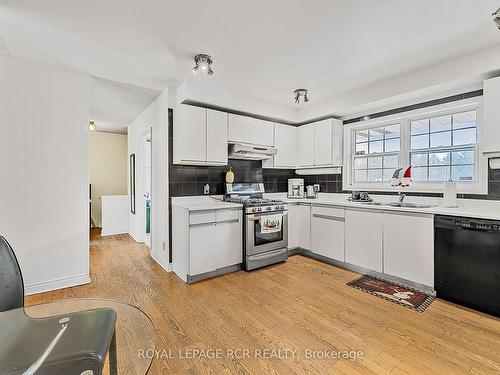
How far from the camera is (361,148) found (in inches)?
159

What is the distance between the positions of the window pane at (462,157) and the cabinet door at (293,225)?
2.14 m

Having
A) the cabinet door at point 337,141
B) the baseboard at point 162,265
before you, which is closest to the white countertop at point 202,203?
the baseboard at point 162,265

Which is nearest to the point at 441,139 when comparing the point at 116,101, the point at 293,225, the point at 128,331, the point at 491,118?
the point at 491,118

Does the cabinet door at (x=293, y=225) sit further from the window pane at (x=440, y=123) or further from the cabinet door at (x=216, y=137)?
the window pane at (x=440, y=123)

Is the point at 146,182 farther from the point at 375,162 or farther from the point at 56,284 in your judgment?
the point at 375,162

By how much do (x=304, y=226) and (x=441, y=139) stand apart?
7.19 ft

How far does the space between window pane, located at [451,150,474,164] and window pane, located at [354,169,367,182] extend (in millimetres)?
1154

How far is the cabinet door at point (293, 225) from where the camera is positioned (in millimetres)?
3951

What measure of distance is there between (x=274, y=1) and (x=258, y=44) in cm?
59

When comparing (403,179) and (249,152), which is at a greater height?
(249,152)

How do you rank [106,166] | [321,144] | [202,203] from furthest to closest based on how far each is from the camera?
[106,166], [321,144], [202,203]

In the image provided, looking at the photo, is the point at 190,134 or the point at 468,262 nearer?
the point at 468,262

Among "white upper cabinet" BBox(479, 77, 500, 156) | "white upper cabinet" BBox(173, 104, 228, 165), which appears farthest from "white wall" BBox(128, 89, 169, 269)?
"white upper cabinet" BBox(479, 77, 500, 156)

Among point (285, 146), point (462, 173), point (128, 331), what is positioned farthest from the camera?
point (285, 146)
